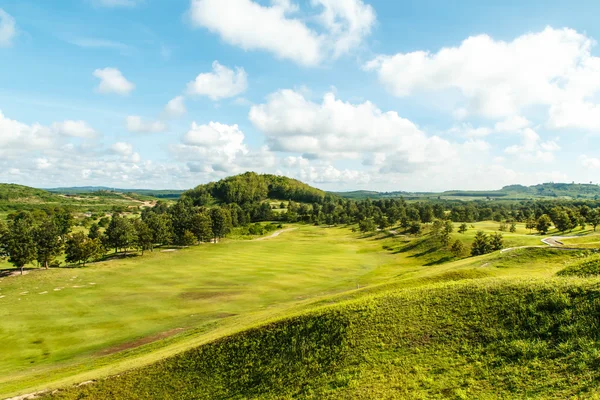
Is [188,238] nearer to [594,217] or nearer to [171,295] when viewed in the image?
[171,295]

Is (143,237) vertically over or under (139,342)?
over

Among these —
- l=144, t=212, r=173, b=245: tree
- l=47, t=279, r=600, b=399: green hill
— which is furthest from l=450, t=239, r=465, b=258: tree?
l=144, t=212, r=173, b=245: tree

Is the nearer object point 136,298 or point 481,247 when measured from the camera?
point 136,298

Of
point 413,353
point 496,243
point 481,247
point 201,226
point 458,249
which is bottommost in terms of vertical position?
point 458,249

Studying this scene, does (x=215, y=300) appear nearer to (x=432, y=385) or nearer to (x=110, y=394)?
(x=110, y=394)

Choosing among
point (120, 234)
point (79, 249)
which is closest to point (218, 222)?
point (120, 234)

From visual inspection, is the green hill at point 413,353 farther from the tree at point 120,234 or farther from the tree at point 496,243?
the tree at point 120,234

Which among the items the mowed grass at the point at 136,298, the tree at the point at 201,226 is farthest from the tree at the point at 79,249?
the tree at the point at 201,226

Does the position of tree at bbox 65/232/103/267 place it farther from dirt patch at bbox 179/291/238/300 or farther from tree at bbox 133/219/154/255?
dirt patch at bbox 179/291/238/300
